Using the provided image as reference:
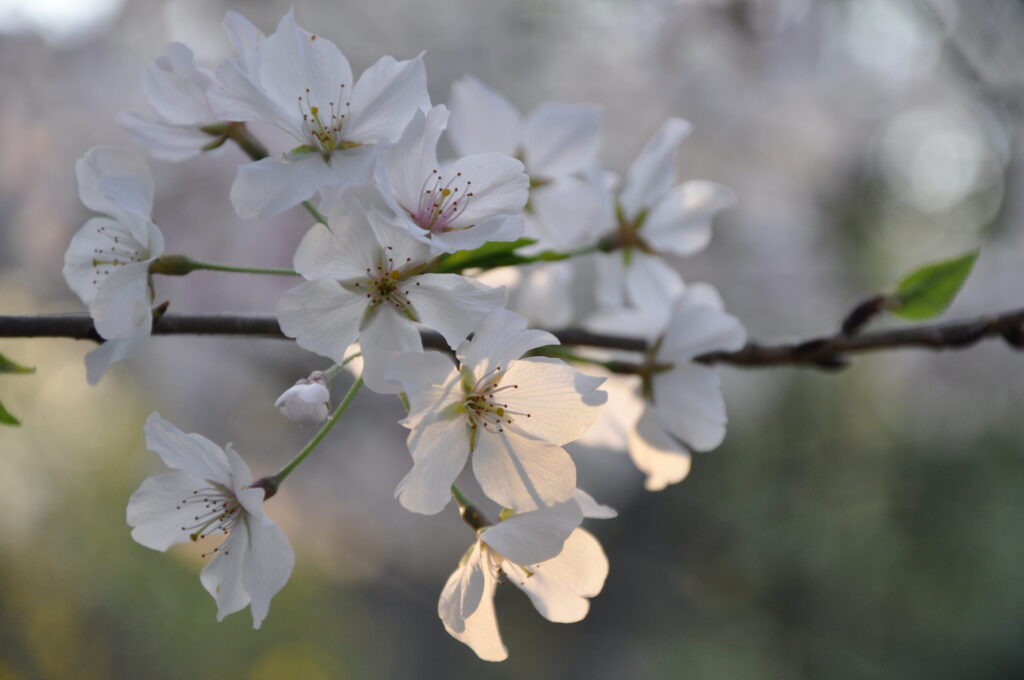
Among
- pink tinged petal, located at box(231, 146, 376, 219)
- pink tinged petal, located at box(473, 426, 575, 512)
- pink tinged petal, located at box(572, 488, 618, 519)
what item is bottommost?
pink tinged petal, located at box(572, 488, 618, 519)

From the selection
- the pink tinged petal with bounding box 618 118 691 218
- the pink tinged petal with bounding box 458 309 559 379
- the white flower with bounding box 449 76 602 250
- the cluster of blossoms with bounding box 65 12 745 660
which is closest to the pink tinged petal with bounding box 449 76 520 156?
the white flower with bounding box 449 76 602 250

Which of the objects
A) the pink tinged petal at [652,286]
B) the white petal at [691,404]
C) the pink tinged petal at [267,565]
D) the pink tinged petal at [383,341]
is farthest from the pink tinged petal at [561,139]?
the pink tinged petal at [267,565]

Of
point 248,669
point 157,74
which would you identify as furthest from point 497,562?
point 248,669

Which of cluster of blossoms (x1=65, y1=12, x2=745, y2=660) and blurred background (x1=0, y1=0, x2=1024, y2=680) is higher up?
cluster of blossoms (x1=65, y1=12, x2=745, y2=660)

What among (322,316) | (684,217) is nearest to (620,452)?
(684,217)

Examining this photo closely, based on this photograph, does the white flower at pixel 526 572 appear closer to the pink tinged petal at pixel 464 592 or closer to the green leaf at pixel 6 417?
the pink tinged petal at pixel 464 592

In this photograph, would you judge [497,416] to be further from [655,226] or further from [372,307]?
[655,226]

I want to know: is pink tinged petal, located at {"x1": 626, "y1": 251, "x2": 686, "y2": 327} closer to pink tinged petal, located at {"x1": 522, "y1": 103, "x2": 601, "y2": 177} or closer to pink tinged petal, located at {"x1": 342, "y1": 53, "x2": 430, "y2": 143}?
pink tinged petal, located at {"x1": 522, "y1": 103, "x2": 601, "y2": 177}
